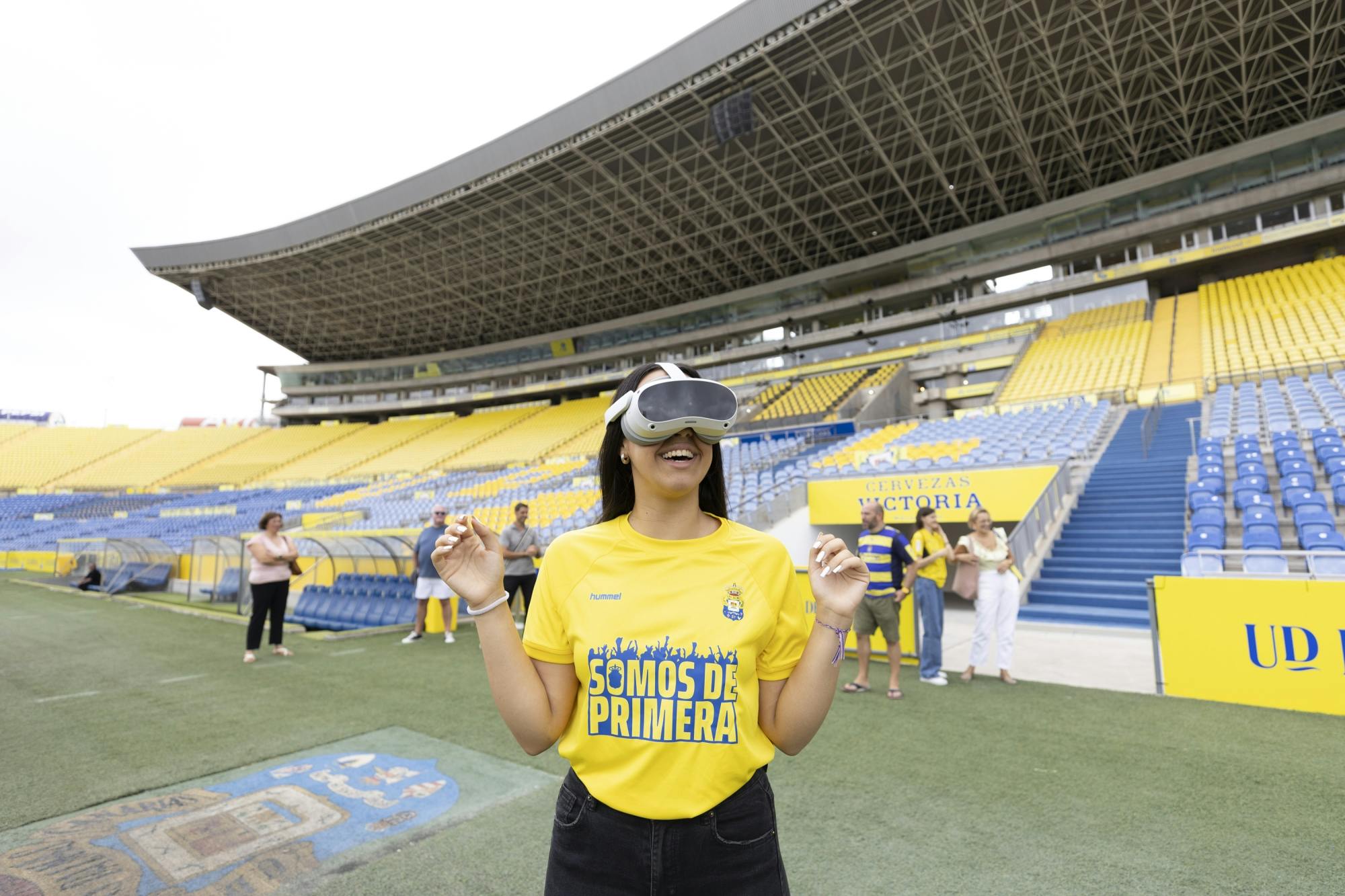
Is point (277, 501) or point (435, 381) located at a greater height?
point (435, 381)

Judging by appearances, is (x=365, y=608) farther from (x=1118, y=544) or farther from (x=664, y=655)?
(x=1118, y=544)

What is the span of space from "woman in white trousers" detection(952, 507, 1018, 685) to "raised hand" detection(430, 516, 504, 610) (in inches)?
235

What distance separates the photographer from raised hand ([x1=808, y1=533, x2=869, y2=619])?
1.30m

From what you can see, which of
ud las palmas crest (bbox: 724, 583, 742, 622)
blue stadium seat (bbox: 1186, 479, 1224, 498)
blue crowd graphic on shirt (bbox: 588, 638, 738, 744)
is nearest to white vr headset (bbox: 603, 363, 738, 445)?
ud las palmas crest (bbox: 724, 583, 742, 622)

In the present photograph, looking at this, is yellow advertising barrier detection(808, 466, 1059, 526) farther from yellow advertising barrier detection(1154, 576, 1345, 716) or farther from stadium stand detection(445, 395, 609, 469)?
stadium stand detection(445, 395, 609, 469)

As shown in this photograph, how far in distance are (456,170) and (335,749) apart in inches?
1179

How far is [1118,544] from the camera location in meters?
9.88

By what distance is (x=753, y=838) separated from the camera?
4.03ft

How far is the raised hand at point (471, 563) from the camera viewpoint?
1.28 m

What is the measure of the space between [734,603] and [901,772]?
3.30 metres

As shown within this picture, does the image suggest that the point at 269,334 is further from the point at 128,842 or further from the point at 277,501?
the point at 128,842

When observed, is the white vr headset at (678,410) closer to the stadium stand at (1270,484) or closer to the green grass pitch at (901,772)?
the green grass pitch at (901,772)

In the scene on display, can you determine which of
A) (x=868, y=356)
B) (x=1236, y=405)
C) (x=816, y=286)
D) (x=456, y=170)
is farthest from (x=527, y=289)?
(x=1236, y=405)

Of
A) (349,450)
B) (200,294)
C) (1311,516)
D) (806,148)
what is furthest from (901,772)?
(200,294)
